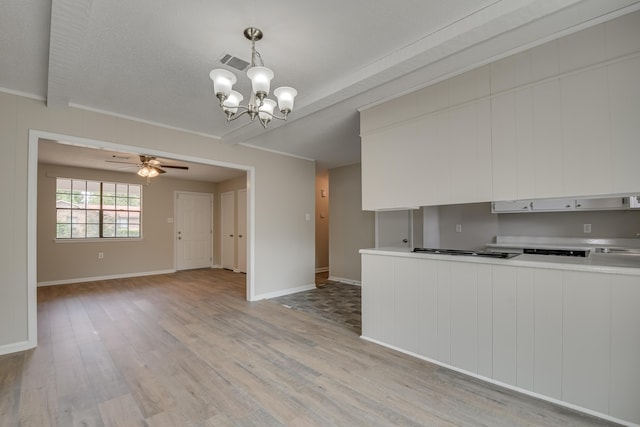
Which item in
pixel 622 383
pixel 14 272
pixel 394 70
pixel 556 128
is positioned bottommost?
pixel 622 383

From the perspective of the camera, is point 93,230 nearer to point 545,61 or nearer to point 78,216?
point 78,216

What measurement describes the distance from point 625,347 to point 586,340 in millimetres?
179

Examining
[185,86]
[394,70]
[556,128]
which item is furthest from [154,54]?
[556,128]

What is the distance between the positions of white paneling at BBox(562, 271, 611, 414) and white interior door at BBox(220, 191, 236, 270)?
721cm

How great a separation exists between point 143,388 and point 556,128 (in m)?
3.67

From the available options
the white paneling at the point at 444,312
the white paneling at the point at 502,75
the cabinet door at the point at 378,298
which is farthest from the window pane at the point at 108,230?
the white paneling at the point at 502,75

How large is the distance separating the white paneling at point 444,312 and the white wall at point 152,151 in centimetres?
322

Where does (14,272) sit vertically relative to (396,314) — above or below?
above

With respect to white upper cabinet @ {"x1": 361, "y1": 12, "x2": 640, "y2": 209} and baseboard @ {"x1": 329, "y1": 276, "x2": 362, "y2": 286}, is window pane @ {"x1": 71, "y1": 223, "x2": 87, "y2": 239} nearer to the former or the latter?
baseboard @ {"x1": 329, "y1": 276, "x2": 362, "y2": 286}

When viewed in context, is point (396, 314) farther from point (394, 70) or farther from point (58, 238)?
point (58, 238)

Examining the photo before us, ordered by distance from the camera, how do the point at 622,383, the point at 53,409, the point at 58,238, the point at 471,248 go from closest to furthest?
the point at 622,383 → the point at 53,409 → the point at 471,248 → the point at 58,238

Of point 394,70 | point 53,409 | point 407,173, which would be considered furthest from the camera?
point 407,173

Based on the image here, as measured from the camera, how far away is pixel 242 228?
7594 mm

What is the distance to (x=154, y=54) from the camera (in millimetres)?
2369
